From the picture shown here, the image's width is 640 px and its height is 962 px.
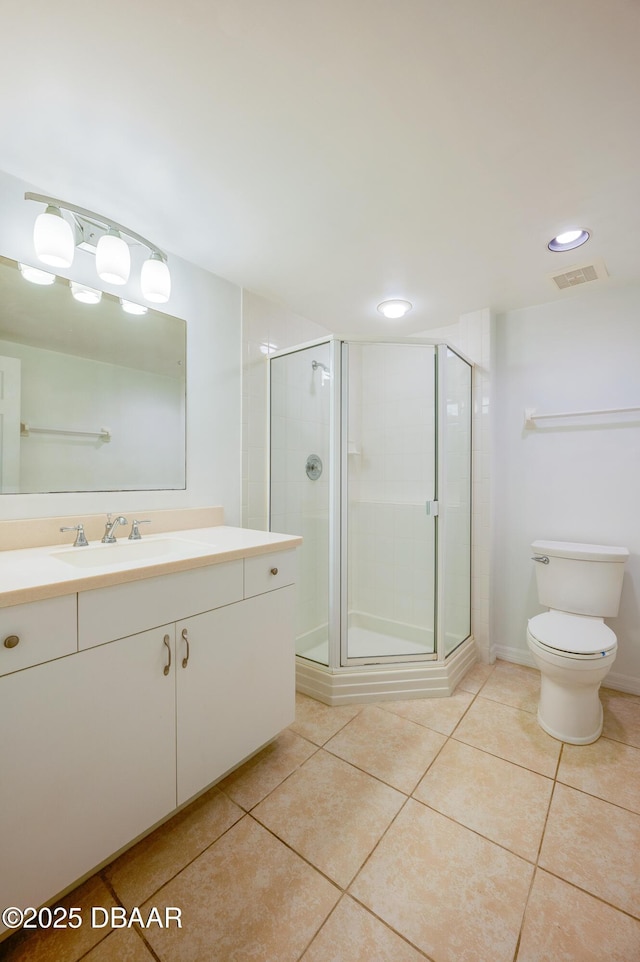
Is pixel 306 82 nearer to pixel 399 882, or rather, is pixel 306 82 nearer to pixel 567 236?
pixel 567 236

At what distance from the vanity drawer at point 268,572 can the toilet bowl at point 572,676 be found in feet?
3.77

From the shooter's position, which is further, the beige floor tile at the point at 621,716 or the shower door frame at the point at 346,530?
the shower door frame at the point at 346,530

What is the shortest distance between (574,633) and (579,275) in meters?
1.75

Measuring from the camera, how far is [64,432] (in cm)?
147

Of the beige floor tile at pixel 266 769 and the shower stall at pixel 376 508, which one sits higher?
the shower stall at pixel 376 508

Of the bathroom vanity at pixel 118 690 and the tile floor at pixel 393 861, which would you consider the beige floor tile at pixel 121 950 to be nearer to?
the tile floor at pixel 393 861

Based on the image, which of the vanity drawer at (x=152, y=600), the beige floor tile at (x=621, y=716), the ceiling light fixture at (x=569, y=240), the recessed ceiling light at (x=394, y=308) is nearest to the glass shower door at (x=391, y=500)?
the recessed ceiling light at (x=394, y=308)

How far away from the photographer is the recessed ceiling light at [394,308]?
7.52 ft

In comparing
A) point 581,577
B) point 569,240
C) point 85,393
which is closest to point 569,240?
point 569,240

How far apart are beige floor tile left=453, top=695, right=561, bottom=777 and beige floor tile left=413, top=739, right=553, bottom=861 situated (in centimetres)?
6

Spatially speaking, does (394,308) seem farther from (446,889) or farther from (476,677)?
(446,889)

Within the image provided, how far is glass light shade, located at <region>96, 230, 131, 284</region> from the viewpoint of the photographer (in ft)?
4.74

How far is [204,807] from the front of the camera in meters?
1.29

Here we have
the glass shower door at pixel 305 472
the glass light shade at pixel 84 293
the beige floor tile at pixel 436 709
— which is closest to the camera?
the glass light shade at pixel 84 293
